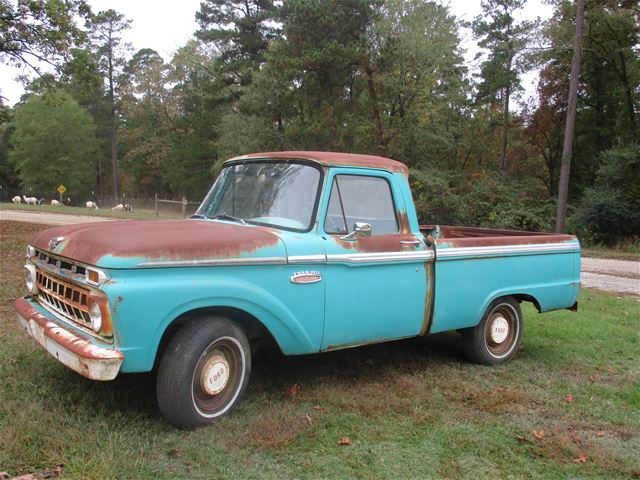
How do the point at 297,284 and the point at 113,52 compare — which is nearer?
the point at 297,284

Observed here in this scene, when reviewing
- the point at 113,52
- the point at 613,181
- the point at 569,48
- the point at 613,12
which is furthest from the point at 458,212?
the point at 113,52

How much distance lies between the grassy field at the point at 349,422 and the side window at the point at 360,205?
4.45 ft

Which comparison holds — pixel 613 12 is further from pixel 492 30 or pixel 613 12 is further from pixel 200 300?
pixel 200 300

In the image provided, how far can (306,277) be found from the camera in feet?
13.1

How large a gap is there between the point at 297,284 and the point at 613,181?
24.0m

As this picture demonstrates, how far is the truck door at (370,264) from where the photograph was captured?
4180mm

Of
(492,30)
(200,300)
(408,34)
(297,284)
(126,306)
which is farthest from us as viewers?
(492,30)

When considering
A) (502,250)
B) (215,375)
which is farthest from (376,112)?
(215,375)

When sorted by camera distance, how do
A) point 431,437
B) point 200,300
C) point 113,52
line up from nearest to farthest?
point 200,300, point 431,437, point 113,52

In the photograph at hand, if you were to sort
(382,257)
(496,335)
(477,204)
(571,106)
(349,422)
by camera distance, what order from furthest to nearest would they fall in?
(477,204) < (571,106) < (496,335) < (382,257) < (349,422)

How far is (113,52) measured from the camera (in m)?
50.3

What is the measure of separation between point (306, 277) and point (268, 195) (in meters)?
0.87

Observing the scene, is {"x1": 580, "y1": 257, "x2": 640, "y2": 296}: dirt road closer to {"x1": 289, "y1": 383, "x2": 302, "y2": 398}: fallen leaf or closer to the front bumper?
{"x1": 289, "y1": 383, "x2": 302, "y2": 398}: fallen leaf

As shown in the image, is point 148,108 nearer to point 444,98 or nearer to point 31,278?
point 444,98
